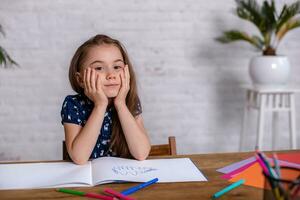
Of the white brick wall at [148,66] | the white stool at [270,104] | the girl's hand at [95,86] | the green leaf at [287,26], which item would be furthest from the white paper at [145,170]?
the white brick wall at [148,66]

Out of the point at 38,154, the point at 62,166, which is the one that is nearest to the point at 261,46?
the point at 38,154

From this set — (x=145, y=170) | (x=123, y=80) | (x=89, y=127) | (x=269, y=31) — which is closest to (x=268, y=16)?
(x=269, y=31)

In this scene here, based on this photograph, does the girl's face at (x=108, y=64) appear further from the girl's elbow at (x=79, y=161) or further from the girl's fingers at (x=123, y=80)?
the girl's elbow at (x=79, y=161)

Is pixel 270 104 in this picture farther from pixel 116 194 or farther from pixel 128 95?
pixel 116 194

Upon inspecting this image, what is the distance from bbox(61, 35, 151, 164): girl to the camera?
108 centimetres

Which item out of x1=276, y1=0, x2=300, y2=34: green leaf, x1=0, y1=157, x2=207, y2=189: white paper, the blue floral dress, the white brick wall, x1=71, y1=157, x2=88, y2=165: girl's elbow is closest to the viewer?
x1=0, y1=157, x2=207, y2=189: white paper

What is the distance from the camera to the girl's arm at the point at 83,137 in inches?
39.0

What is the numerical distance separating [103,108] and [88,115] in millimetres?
130

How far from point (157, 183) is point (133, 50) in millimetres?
1838

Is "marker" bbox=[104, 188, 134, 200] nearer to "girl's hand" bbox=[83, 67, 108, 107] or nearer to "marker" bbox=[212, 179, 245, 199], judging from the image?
"marker" bbox=[212, 179, 245, 199]

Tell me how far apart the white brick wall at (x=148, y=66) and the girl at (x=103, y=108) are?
1.28 metres

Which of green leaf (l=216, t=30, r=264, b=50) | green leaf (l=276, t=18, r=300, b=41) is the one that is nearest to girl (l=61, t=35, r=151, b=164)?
green leaf (l=216, t=30, r=264, b=50)

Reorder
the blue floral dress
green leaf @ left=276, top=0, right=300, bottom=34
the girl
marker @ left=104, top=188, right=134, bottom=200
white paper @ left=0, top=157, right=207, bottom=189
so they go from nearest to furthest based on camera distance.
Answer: marker @ left=104, top=188, right=134, bottom=200
white paper @ left=0, top=157, right=207, bottom=189
the girl
the blue floral dress
green leaf @ left=276, top=0, right=300, bottom=34

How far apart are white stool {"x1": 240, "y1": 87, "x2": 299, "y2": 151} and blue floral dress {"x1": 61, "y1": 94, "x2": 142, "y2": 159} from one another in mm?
1152
